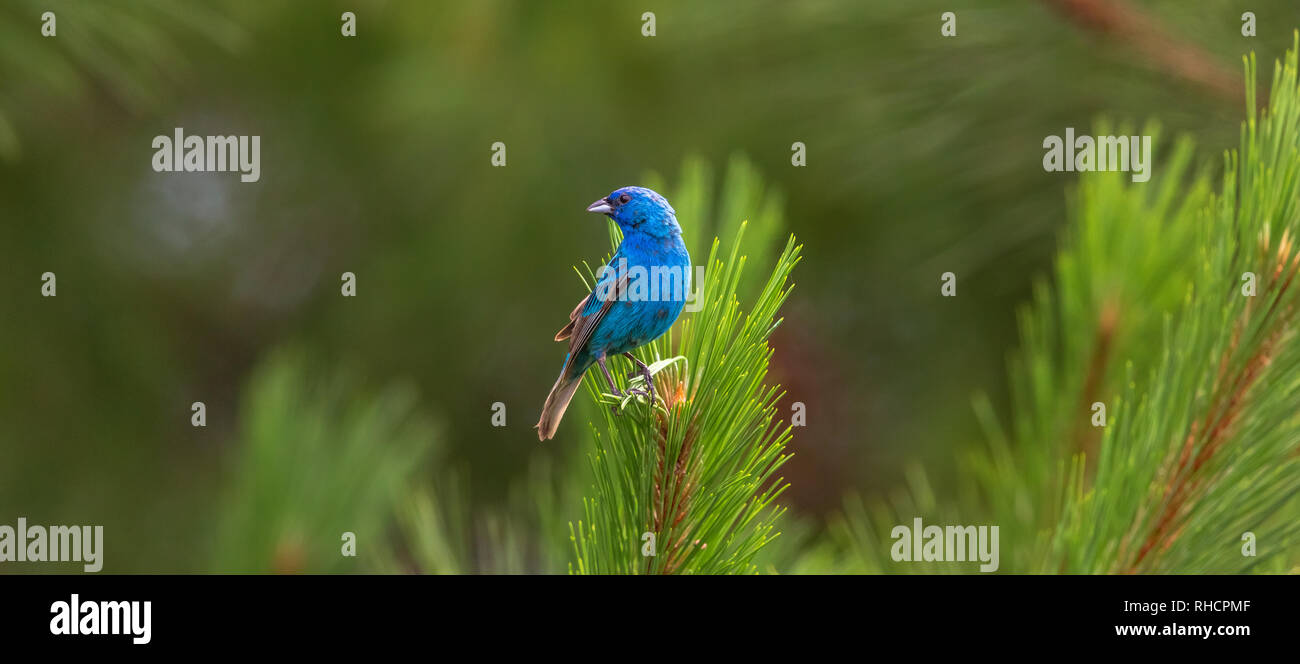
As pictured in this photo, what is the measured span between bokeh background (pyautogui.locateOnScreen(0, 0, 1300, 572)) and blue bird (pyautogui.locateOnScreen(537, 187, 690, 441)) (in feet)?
4.25

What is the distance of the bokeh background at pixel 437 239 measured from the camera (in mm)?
3719

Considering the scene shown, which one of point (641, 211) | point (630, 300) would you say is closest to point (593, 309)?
point (630, 300)

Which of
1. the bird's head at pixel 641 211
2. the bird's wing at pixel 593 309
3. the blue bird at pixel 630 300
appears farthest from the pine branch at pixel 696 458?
the bird's head at pixel 641 211

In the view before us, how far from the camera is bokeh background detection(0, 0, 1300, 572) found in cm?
372

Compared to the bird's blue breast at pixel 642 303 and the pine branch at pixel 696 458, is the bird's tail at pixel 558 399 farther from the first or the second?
the pine branch at pixel 696 458

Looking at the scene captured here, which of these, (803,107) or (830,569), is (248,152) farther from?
(830,569)

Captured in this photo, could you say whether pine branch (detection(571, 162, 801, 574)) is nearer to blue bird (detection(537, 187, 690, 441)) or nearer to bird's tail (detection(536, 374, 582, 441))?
blue bird (detection(537, 187, 690, 441))

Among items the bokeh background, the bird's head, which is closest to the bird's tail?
the bird's head

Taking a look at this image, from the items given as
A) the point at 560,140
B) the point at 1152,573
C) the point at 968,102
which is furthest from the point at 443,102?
the point at 1152,573

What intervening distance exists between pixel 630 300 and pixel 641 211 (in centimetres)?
32

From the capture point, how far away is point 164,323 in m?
4.43

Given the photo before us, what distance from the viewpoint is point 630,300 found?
5.96ft

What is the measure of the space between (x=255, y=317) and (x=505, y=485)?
134cm

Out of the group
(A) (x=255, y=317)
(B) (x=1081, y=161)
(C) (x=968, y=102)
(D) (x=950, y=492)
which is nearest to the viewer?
(B) (x=1081, y=161)
